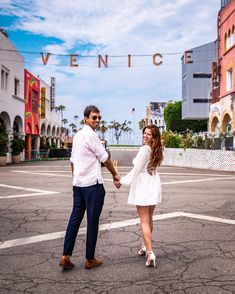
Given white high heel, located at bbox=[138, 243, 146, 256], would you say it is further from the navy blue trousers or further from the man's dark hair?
the man's dark hair

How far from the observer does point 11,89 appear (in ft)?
103

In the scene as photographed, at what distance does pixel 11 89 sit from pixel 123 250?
1119 inches

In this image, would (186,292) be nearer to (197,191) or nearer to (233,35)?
(197,191)

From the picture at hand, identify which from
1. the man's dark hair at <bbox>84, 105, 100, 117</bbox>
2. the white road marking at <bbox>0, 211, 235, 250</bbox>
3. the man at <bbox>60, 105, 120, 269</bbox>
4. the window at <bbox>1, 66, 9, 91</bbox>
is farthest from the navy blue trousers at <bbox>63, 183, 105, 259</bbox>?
the window at <bbox>1, 66, 9, 91</bbox>

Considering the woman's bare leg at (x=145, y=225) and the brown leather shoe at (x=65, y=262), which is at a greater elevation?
the woman's bare leg at (x=145, y=225)

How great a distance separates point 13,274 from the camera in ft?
13.5

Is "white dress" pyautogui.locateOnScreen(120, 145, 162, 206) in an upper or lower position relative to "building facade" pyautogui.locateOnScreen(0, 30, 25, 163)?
lower

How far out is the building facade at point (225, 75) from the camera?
28.6 meters

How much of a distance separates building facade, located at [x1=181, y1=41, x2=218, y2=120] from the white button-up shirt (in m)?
61.9

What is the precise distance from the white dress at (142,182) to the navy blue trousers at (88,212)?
0.38m

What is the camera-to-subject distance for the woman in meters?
4.44

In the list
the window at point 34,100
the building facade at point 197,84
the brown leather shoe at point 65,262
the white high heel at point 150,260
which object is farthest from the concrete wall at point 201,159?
the building facade at point 197,84

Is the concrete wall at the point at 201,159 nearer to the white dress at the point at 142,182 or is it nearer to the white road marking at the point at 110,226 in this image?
the white road marking at the point at 110,226

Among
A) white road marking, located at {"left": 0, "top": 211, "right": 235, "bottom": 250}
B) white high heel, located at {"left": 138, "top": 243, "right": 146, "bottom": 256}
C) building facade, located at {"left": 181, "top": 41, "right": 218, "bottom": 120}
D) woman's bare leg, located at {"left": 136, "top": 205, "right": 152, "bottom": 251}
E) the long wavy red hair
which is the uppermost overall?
building facade, located at {"left": 181, "top": 41, "right": 218, "bottom": 120}
